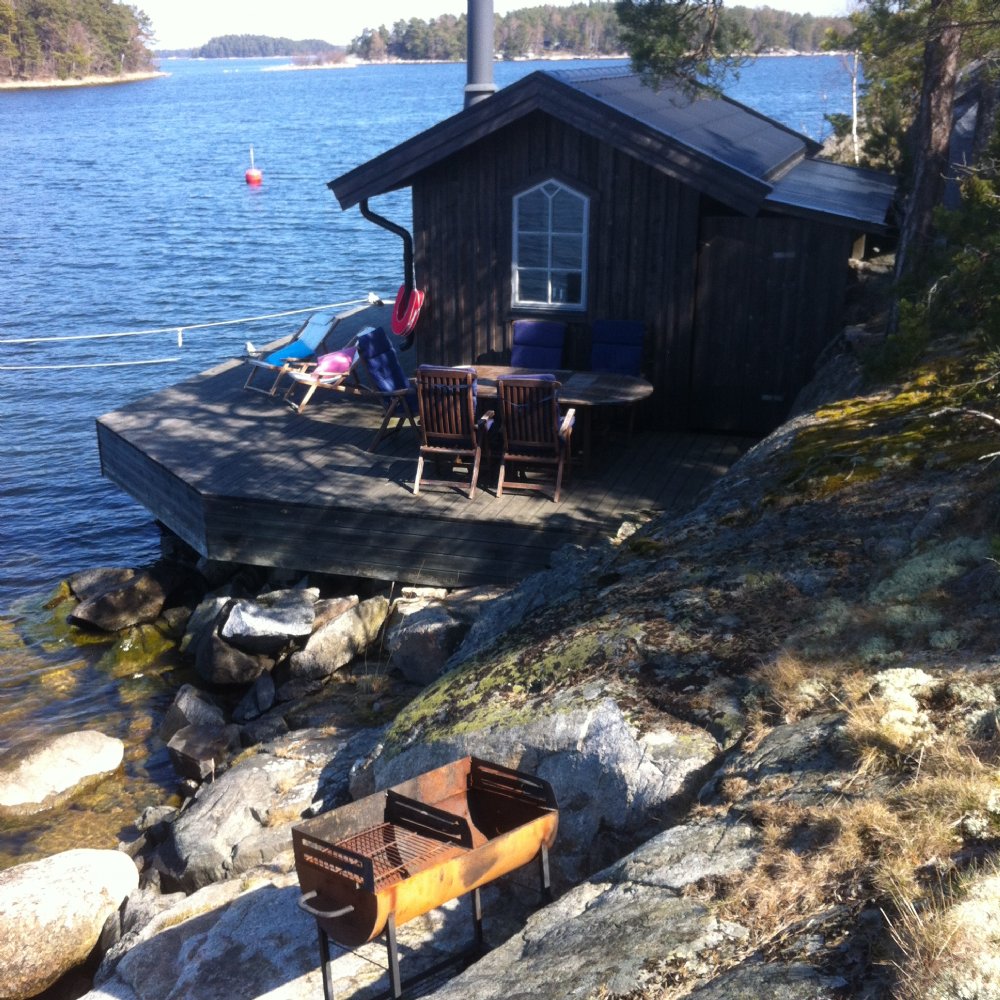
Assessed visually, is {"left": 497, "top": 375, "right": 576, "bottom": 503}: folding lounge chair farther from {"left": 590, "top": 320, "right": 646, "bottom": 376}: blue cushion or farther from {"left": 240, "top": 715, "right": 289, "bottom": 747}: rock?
{"left": 240, "top": 715, "right": 289, "bottom": 747}: rock

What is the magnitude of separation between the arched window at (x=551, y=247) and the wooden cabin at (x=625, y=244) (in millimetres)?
14

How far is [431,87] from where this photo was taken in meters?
120

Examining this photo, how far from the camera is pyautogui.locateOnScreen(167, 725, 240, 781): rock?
7965mm

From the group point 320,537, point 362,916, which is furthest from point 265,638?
point 362,916

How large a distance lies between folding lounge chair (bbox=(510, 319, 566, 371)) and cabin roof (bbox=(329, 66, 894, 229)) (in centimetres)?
181

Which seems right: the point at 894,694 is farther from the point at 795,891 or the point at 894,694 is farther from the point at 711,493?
the point at 711,493

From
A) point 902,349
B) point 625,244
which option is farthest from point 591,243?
point 902,349

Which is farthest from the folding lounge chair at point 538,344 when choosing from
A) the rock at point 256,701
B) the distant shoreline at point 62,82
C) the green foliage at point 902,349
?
the distant shoreline at point 62,82

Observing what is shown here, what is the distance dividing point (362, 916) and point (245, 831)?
2.81 m

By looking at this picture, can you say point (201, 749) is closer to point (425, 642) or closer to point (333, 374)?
point (425, 642)

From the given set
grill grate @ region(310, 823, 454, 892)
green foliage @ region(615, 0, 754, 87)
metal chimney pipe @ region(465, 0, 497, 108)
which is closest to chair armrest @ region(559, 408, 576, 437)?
green foliage @ region(615, 0, 754, 87)

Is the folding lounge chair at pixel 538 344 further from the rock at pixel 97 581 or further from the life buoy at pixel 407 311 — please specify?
the rock at pixel 97 581

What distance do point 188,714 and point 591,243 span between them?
574 centimetres

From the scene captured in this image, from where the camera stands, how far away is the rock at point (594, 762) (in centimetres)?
407
